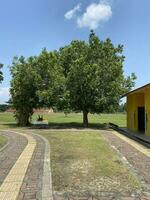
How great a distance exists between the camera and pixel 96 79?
36.7 m

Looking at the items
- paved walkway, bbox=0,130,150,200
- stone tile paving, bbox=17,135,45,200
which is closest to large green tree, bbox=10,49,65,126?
paved walkway, bbox=0,130,150,200

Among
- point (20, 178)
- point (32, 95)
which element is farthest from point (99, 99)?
point (20, 178)

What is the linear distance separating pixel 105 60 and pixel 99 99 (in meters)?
4.46

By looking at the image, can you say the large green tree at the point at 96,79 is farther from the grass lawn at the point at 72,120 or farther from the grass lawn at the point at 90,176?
the grass lawn at the point at 90,176

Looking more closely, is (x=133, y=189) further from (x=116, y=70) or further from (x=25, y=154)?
(x=116, y=70)

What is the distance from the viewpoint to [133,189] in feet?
27.9

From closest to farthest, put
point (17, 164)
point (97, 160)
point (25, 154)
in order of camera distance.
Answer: point (17, 164)
point (97, 160)
point (25, 154)

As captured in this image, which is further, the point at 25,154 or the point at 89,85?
the point at 89,85

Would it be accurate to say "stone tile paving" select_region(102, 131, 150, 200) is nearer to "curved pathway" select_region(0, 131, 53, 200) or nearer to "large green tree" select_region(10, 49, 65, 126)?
"curved pathway" select_region(0, 131, 53, 200)

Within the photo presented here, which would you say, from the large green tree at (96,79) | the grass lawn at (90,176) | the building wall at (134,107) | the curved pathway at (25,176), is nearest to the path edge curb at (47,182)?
the curved pathway at (25,176)

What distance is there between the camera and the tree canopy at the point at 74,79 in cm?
3653

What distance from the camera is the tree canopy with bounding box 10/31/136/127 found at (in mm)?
36531

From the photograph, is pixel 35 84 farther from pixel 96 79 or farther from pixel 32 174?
pixel 32 174

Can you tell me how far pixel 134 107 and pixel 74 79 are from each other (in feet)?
21.8
